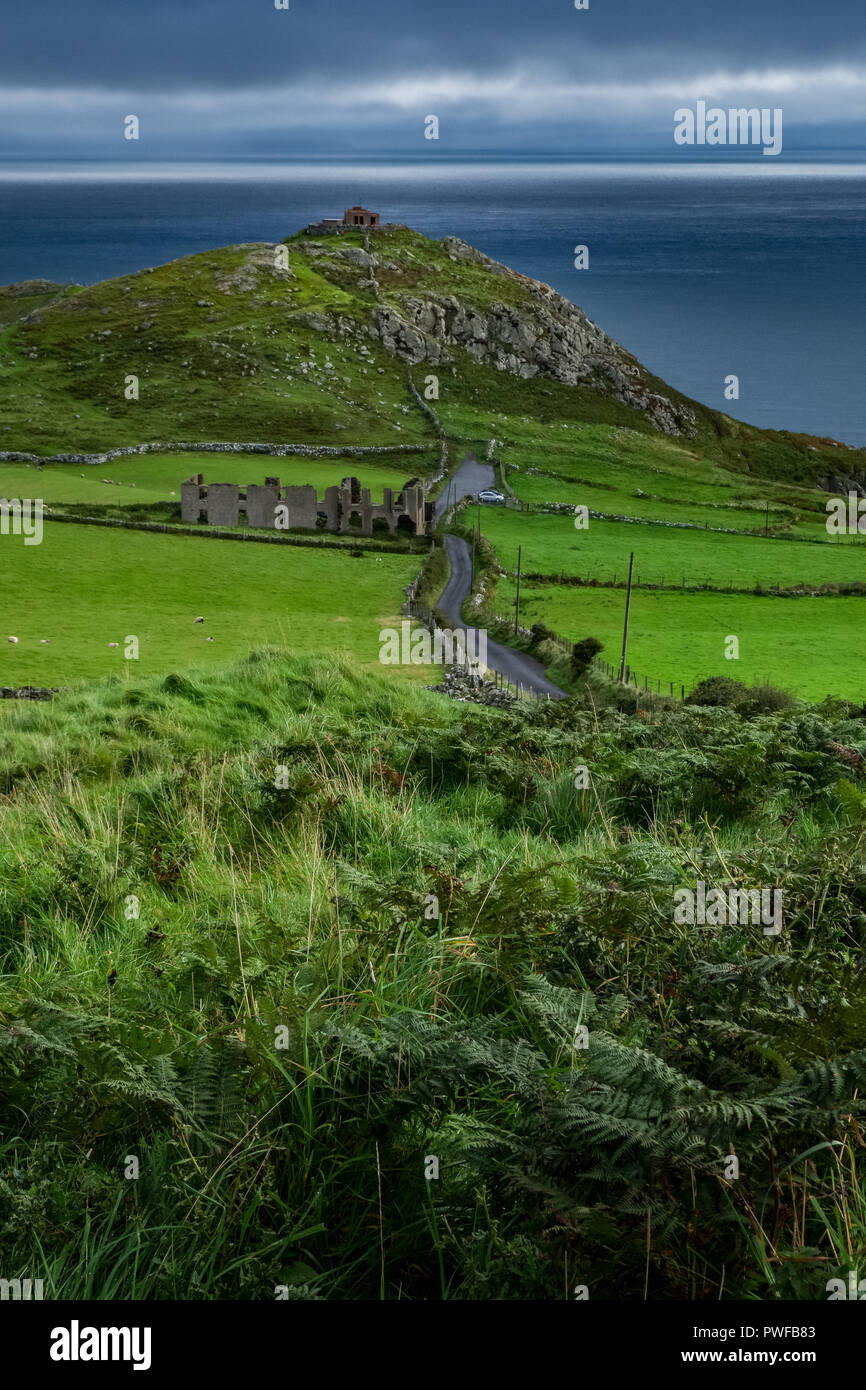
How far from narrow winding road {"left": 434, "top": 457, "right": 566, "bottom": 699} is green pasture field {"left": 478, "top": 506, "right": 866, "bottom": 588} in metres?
3.07

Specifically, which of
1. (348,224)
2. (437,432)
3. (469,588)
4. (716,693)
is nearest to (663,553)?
(469,588)

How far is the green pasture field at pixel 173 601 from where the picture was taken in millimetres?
42000

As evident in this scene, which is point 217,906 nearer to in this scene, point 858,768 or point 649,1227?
point 649,1227

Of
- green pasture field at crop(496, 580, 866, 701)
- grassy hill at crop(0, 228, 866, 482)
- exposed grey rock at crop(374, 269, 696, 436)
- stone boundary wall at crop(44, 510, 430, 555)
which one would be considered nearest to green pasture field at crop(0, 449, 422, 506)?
stone boundary wall at crop(44, 510, 430, 555)

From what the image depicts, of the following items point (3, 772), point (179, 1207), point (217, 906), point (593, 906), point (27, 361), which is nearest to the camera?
point (179, 1207)

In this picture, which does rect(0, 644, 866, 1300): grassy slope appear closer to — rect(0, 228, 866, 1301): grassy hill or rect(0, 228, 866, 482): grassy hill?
rect(0, 228, 866, 1301): grassy hill

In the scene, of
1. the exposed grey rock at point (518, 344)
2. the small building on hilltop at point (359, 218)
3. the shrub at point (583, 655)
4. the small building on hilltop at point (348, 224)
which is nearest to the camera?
the shrub at point (583, 655)

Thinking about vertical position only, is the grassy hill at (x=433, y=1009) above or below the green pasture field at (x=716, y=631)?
below

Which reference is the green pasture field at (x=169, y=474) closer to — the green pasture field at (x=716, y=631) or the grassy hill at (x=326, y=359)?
the grassy hill at (x=326, y=359)

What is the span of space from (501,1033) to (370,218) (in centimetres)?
20915

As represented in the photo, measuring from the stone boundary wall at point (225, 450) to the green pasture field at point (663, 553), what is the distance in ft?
78.9

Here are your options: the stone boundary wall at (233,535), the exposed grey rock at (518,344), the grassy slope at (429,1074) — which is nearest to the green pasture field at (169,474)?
the stone boundary wall at (233,535)

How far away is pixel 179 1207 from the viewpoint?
354 centimetres
